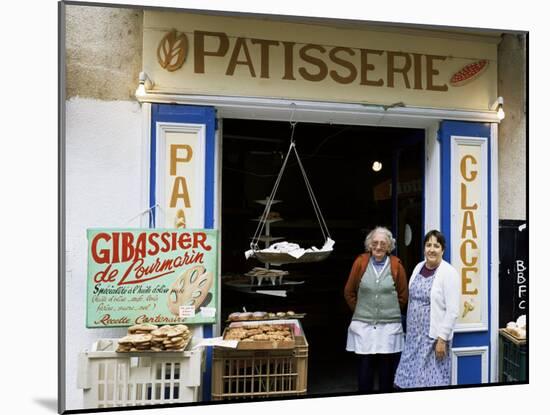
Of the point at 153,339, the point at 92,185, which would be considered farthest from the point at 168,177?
the point at 153,339

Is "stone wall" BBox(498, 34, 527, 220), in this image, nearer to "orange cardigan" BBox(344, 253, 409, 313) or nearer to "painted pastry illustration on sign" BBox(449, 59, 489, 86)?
"painted pastry illustration on sign" BBox(449, 59, 489, 86)

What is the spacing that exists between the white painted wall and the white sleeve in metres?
2.66

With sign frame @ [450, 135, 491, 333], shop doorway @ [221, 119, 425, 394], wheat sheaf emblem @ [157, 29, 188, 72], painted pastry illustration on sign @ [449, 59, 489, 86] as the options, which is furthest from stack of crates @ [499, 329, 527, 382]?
wheat sheaf emblem @ [157, 29, 188, 72]

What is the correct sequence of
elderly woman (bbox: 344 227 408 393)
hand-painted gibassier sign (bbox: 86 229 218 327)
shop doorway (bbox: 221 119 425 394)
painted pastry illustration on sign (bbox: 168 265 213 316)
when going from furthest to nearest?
1. shop doorway (bbox: 221 119 425 394)
2. elderly woman (bbox: 344 227 408 393)
3. painted pastry illustration on sign (bbox: 168 265 213 316)
4. hand-painted gibassier sign (bbox: 86 229 218 327)

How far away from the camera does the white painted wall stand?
148 inches

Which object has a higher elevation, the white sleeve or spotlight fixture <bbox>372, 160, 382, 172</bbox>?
spotlight fixture <bbox>372, 160, 382, 172</bbox>

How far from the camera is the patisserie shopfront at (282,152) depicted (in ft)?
12.8

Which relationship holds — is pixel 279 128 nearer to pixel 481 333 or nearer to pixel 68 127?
pixel 68 127

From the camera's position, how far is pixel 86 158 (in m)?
3.80

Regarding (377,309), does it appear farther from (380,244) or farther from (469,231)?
(469,231)

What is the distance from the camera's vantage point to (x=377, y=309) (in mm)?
4355

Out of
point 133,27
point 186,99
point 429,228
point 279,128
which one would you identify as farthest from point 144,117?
point 429,228

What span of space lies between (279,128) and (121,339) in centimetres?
256

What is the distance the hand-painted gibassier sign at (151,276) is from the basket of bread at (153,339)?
3.4 inches
